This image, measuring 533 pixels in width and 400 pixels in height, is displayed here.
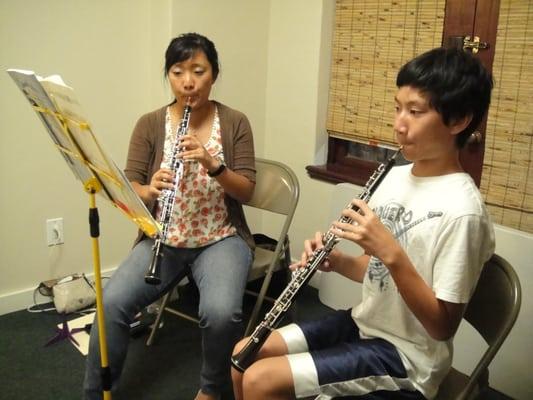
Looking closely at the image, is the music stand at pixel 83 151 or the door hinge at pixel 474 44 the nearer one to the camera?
→ the music stand at pixel 83 151

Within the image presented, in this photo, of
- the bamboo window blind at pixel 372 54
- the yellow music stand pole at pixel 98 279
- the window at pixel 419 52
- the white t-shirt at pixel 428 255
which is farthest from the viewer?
the bamboo window blind at pixel 372 54

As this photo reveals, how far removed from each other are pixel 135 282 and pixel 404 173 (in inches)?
34.7

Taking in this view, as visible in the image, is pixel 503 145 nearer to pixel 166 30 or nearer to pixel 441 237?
pixel 441 237

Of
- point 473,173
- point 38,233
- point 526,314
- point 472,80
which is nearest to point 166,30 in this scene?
point 38,233

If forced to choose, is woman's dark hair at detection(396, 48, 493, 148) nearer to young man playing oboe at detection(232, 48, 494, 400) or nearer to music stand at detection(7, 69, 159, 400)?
young man playing oboe at detection(232, 48, 494, 400)

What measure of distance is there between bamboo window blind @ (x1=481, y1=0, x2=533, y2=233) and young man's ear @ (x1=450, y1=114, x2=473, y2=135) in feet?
2.83

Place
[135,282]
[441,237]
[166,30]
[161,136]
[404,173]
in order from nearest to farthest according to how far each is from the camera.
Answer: [441,237], [404,173], [135,282], [161,136], [166,30]

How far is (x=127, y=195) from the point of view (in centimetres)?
128

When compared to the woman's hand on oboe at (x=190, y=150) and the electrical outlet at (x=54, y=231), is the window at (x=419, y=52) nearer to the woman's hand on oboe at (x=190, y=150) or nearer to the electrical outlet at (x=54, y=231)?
the woman's hand on oboe at (x=190, y=150)

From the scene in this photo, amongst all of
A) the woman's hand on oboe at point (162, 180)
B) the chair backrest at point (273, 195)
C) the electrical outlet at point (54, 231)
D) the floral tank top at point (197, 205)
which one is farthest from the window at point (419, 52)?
the electrical outlet at point (54, 231)

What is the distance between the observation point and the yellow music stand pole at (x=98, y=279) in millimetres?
1422

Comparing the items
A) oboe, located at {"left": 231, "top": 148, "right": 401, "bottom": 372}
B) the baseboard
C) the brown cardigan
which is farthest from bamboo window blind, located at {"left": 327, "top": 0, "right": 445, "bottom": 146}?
the baseboard

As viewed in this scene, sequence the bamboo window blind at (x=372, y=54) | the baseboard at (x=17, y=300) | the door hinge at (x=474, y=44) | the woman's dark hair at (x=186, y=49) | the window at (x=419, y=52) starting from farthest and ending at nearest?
the baseboard at (x=17, y=300), the bamboo window blind at (x=372, y=54), the door hinge at (x=474, y=44), the window at (x=419, y=52), the woman's dark hair at (x=186, y=49)

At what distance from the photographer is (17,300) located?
2.32 metres
